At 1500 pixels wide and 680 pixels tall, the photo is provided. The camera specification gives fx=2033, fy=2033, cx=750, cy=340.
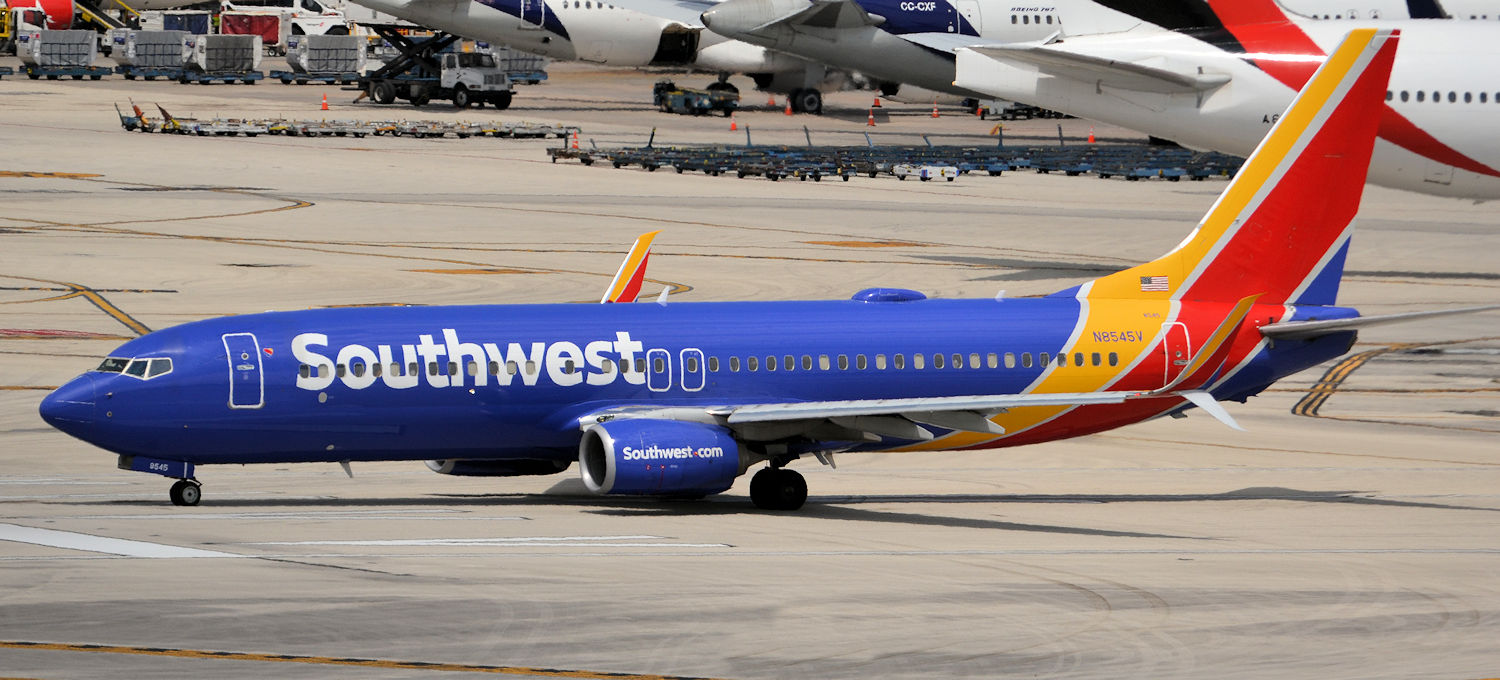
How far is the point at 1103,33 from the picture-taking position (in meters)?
65.9

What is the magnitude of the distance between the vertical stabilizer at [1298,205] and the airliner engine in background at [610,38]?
251ft

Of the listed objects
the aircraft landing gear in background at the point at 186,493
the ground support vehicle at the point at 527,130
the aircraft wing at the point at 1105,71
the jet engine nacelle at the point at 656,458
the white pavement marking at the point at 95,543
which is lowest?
the aircraft landing gear in background at the point at 186,493

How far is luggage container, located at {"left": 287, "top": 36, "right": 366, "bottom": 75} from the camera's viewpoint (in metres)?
139

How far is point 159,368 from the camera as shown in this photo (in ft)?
99.6

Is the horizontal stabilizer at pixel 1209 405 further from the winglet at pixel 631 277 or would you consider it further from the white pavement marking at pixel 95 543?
the white pavement marking at pixel 95 543

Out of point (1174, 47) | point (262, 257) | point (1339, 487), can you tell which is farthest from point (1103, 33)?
point (1339, 487)

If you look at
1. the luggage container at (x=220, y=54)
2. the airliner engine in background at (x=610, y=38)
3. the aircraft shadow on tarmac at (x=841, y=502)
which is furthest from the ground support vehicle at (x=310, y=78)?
the aircraft shadow on tarmac at (x=841, y=502)

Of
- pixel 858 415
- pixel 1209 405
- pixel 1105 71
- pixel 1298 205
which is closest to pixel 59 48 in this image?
pixel 1105 71

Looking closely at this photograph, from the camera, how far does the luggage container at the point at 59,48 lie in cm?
13512

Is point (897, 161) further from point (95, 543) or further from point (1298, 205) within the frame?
point (95, 543)

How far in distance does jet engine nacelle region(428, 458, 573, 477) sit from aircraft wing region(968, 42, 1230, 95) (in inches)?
1165

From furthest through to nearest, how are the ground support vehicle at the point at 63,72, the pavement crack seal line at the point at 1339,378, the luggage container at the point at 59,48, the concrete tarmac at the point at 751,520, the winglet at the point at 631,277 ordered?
1. the luggage container at the point at 59,48
2. the ground support vehicle at the point at 63,72
3. the pavement crack seal line at the point at 1339,378
4. the winglet at the point at 631,277
5. the concrete tarmac at the point at 751,520

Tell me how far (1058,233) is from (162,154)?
4104 centimetres

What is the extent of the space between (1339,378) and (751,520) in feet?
74.1
